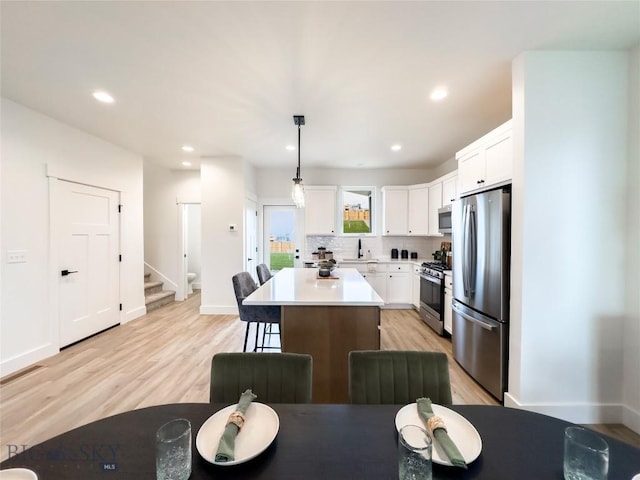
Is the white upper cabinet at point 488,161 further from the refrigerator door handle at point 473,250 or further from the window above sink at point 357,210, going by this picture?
the window above sink at point 357,210

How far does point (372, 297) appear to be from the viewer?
2186 mm

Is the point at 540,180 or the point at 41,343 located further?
the point at 41,343

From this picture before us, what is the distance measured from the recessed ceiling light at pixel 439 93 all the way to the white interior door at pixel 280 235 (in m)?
3.52

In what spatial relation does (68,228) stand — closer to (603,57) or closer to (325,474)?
(325,474)

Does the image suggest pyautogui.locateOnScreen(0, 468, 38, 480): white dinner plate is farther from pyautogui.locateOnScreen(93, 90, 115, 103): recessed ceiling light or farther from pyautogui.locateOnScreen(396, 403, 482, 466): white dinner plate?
pyautogui.locateOnScreen(93, 90, 115, 103): recessed ceiling light

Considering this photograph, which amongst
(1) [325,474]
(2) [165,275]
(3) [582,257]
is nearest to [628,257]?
(3) [582,257]

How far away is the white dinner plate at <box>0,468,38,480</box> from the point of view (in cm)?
69

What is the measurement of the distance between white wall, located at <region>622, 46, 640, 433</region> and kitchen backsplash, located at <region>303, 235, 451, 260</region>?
11.6ft

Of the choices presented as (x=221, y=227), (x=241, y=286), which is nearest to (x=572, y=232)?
(x=241, y=286)

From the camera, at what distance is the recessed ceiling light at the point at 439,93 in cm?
250

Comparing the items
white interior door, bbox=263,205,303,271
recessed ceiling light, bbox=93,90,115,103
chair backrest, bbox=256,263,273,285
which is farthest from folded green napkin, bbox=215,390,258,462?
white interior door, bbox=263,205,303,271

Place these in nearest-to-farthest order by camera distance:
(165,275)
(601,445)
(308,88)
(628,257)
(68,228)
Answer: (601,445), (628,257), (308,88), (68,228), (165,275)

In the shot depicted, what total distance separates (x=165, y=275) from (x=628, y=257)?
6770 millimetres

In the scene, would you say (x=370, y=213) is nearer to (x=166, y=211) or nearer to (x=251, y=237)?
(x=251, y=237)
